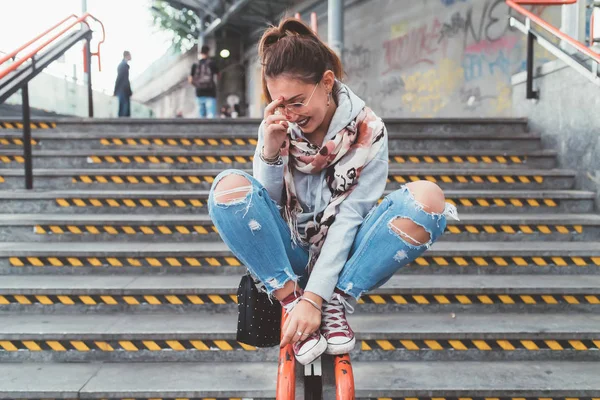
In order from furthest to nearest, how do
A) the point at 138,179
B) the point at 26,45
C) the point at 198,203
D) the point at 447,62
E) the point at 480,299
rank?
the point at 447,62
the point at 138,179
the point at 26,45
the point at 198,203
the point at 480,299

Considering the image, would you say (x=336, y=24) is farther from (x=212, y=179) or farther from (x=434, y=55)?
(x=212, y=179)

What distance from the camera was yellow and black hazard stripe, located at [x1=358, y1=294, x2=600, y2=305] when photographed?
289 centimetres

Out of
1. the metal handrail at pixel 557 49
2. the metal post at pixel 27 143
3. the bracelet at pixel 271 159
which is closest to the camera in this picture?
the bracelet at pixel 271 159

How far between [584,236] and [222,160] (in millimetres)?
2920

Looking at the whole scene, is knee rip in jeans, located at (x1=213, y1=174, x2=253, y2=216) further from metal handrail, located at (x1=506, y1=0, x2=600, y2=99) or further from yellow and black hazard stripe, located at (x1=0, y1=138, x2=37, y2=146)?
yellow and black hazard stripe, located at (x1=0, y1=138, x2=37, y2=146)

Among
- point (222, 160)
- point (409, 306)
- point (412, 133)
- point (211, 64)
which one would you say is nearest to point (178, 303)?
point (409, 306)

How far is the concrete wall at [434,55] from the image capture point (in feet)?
23.7

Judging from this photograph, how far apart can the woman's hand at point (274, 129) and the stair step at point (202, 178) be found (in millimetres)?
2780

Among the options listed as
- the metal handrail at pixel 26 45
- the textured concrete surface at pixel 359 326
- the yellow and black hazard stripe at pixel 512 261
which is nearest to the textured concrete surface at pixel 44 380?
the textured concrete surface at pixel 359 326

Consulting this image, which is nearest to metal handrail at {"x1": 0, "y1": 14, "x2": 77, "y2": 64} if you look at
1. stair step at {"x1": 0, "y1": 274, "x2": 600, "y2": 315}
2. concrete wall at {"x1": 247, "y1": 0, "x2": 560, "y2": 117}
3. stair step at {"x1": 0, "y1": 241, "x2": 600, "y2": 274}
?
stair step at {"x1": 0, "y1": 241, "x2": 600, "y2": 274}

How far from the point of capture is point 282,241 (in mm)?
1279

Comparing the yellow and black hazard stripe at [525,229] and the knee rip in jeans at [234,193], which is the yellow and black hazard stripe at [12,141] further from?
the knee rip in jeans at [234,193]

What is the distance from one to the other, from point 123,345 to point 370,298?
4.56 feet

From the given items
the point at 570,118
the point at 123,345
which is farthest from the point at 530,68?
the point at 123,345
